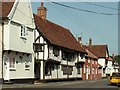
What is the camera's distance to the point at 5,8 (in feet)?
115

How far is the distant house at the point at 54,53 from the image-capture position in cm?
4469

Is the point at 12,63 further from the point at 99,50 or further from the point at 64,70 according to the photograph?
the point at 99,50

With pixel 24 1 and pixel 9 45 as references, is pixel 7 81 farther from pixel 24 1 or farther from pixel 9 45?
pixel 24 1

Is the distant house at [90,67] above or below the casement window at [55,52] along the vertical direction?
below

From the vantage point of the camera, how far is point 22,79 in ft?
123

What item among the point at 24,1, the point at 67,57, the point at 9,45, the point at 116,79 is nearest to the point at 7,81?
the point at 9,45

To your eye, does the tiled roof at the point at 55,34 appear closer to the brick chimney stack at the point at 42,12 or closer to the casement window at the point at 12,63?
the brick chimney stack at the point at 42,12

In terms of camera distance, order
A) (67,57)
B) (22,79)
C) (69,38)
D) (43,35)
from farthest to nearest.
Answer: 1. (69,38)
2. (67,57)
3. (43,35)
4. (22,79)

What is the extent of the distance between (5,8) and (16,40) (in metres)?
3.32

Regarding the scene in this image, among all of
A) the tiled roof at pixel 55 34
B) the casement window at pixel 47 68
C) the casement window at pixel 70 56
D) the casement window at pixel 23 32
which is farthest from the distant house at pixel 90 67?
the casement window at pixel 23 32

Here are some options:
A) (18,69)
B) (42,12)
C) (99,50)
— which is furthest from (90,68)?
(18,69)

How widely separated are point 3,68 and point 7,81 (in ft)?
4.21

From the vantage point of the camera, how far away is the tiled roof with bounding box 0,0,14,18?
112 feet

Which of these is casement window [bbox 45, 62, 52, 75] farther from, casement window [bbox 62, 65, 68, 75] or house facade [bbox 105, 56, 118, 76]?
house facade [bbox 105, 56, 118, 76]
